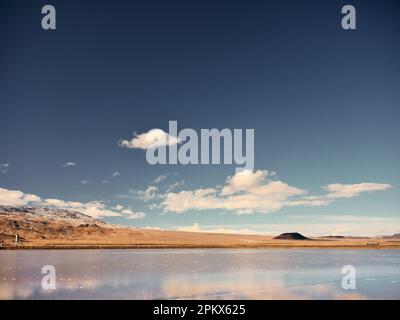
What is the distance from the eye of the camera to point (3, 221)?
99625 mm

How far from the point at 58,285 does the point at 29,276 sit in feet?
16.3

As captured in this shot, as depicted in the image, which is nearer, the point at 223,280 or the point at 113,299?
the point at 113,299

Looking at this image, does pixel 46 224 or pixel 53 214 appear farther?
pixel 53 214

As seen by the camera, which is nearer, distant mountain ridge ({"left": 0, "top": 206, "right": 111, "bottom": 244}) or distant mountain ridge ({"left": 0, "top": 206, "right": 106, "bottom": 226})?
distant mountain ridge ({"left": 0, "top": 206, "right": 111, "bottom": 244})

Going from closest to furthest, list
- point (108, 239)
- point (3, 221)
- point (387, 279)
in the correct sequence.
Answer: point (387, 279), point (3, 221), point (108, 239)

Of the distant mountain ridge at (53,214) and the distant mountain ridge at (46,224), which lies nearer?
the distant mountain ridge at (46,224)

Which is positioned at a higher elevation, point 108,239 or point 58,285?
point 58,285

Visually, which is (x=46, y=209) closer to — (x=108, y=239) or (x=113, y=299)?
(x=108, y=239)

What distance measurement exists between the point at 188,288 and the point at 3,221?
9625 cm

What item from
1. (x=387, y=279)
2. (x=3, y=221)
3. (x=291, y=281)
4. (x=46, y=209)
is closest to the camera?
(x=291, y=281)
